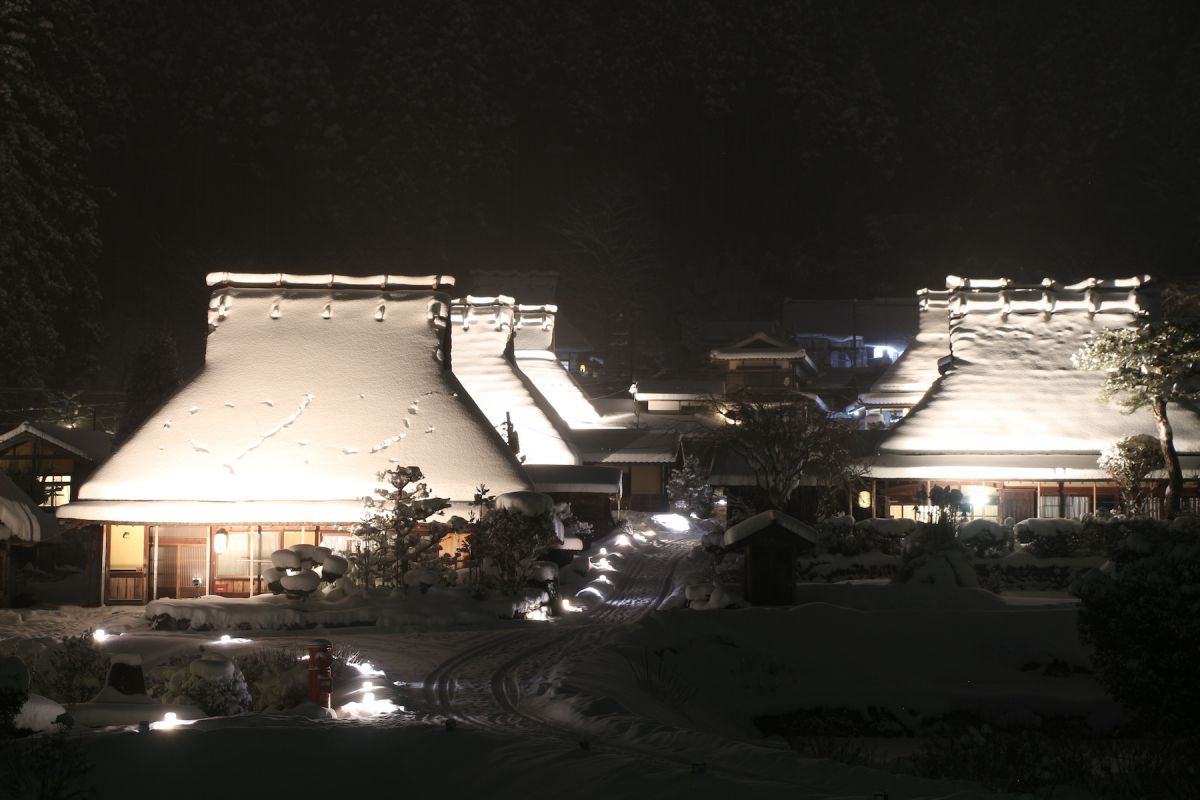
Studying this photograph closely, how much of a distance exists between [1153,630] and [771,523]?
956 centimetres

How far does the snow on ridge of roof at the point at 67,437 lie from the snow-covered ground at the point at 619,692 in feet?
42.1

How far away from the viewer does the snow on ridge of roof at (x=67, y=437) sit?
1443 inches

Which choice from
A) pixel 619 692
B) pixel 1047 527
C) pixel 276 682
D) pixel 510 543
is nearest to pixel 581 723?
pixel 619 692

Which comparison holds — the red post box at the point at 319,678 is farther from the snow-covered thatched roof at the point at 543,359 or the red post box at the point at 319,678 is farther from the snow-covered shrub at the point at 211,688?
the snow-covered thatched roof at the point at 543,359

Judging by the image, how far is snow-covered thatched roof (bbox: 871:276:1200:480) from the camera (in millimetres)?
33750

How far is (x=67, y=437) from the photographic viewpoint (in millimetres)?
37562

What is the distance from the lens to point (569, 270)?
9475 cm

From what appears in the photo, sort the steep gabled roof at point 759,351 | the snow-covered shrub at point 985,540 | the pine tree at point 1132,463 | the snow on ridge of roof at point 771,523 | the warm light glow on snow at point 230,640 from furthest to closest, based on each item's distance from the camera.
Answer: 1. the steep gabled roof at point 759,351
2. the pine tree at point 1132,463
3. the snow-covered shrub at point 985,540
4. the snow on ridge of roof at point 771,523
5. the warm light glow on snow at point 230,640

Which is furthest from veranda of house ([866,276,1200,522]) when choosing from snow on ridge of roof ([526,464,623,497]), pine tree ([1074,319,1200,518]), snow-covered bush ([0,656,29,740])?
snow-covered bush ([0,656,29,740])

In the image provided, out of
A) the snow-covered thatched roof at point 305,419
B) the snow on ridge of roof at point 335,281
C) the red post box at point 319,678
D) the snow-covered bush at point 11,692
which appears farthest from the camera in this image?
the snow on ridge of roof at point 335,281

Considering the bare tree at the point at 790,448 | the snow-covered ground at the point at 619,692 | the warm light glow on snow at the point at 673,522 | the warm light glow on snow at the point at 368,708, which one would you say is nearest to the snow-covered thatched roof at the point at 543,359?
the warm light glow on snow at the point at 673,522

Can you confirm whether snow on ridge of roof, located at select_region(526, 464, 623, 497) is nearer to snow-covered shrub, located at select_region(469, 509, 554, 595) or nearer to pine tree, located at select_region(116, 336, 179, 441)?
pine tree, located at select_region(116, 336, 179, 441)

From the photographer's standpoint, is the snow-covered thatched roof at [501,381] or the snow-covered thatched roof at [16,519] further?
the snow-covered thatched roof at [501,381]

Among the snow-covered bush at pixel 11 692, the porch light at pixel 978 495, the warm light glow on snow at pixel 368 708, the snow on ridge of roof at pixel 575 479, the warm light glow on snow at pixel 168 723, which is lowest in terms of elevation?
the warm light glow on snow at pixel 368 708
